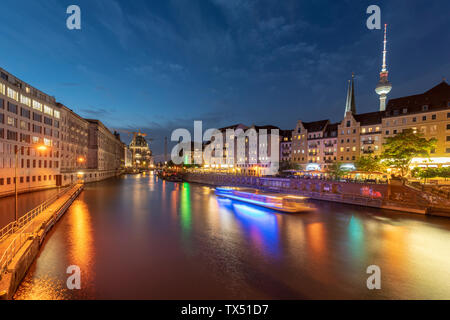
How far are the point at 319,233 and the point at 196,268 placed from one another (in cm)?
1672

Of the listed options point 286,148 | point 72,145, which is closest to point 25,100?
point 72,145

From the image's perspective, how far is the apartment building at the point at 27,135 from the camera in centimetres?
4469

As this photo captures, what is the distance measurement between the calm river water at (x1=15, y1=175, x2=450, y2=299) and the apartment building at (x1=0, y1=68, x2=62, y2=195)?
2821 centimetres

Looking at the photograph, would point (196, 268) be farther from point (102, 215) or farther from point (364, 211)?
point (364, 211)

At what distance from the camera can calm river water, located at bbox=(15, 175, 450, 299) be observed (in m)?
13.4

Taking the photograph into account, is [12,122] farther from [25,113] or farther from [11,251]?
[11,251]

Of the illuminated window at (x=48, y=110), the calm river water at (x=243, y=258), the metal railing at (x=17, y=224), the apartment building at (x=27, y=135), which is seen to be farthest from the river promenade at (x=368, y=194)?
the illuminated window at (x=48, y=110)

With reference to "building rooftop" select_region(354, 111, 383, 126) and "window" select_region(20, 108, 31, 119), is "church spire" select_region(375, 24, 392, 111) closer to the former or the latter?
"building rooftop" select_region(354, 111, 383, 126)

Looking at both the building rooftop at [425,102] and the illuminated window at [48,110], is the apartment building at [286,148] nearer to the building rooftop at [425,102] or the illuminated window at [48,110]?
the building rooftop at [425,102]

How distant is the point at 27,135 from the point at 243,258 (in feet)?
209

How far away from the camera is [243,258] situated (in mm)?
18453

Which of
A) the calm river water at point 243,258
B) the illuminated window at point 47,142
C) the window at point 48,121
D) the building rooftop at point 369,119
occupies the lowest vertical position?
the calm river water at point 243,258

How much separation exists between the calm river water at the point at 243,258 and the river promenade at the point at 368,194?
320cm

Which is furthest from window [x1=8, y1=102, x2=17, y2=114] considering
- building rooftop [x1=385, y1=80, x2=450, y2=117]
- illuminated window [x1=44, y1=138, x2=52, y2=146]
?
building rooftop [x1=385, y1=80, x2=450, y2=117]
